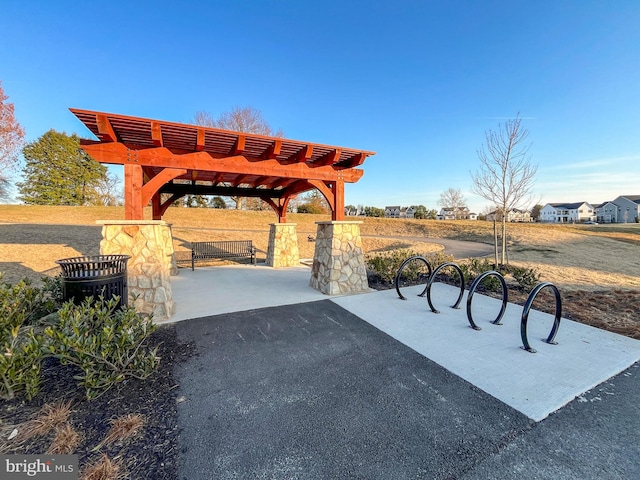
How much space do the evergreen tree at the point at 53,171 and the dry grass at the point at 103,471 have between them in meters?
30.4

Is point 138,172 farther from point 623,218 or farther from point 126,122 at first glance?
point 623,218

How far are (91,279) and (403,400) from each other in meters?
3.89

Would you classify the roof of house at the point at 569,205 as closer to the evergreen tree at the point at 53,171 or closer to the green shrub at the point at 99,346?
the green shrub at the point at 99,346

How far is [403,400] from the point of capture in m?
2.36

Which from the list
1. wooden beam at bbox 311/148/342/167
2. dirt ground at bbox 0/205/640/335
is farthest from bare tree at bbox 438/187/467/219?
wooden beam at bbox 311/148/342/167

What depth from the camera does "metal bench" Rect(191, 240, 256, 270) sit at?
29.8 ft

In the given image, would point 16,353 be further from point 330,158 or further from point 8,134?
point 8,134

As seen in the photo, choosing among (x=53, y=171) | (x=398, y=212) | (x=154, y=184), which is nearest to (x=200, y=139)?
(x=154, y=184)

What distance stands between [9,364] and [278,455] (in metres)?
2.28

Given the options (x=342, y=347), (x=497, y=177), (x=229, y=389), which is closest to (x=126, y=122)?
(x=229, y=389)

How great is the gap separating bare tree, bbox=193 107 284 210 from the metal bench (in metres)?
15.5

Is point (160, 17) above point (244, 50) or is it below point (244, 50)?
below

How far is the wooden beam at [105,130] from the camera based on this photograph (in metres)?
3.77

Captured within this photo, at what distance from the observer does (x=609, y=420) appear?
6.92 feet
